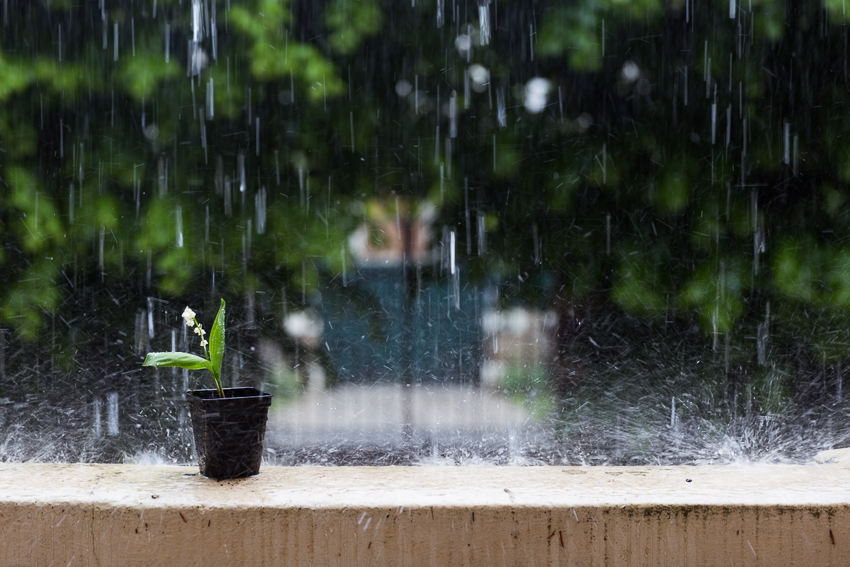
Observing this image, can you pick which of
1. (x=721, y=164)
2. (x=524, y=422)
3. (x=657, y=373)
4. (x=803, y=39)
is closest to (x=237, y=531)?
(x=524, y=422)

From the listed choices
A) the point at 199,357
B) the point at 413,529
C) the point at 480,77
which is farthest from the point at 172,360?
the point at 480,77

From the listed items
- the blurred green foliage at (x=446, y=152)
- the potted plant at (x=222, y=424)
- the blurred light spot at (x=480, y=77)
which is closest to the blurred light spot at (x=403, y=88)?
the blurred green foliage at (x=446, y=152)

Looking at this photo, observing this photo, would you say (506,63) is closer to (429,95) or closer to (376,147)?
(429,95)

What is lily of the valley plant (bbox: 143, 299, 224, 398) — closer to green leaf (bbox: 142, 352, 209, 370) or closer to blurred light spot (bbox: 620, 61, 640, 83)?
green leaf (bbox: 142, 352, 209, 370)

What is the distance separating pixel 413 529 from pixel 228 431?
0.48m

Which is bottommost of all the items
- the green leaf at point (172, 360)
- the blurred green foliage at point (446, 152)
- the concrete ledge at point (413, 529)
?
the concrete ledge at point (413, 529)

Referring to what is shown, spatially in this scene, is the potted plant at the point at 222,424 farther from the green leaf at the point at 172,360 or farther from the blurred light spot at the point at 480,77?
the blurred light spot at the point at 480,77

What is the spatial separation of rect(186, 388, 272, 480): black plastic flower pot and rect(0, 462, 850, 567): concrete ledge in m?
0.10

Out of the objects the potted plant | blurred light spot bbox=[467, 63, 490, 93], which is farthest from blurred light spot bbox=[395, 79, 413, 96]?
the potted plant

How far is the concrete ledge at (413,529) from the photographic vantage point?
138 centimetres

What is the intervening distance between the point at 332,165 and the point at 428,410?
0.86 m

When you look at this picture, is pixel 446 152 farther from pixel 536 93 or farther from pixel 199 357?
pixel 199 357

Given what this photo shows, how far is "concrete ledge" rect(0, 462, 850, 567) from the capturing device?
1.38m

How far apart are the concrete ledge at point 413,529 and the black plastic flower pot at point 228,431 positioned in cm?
10
